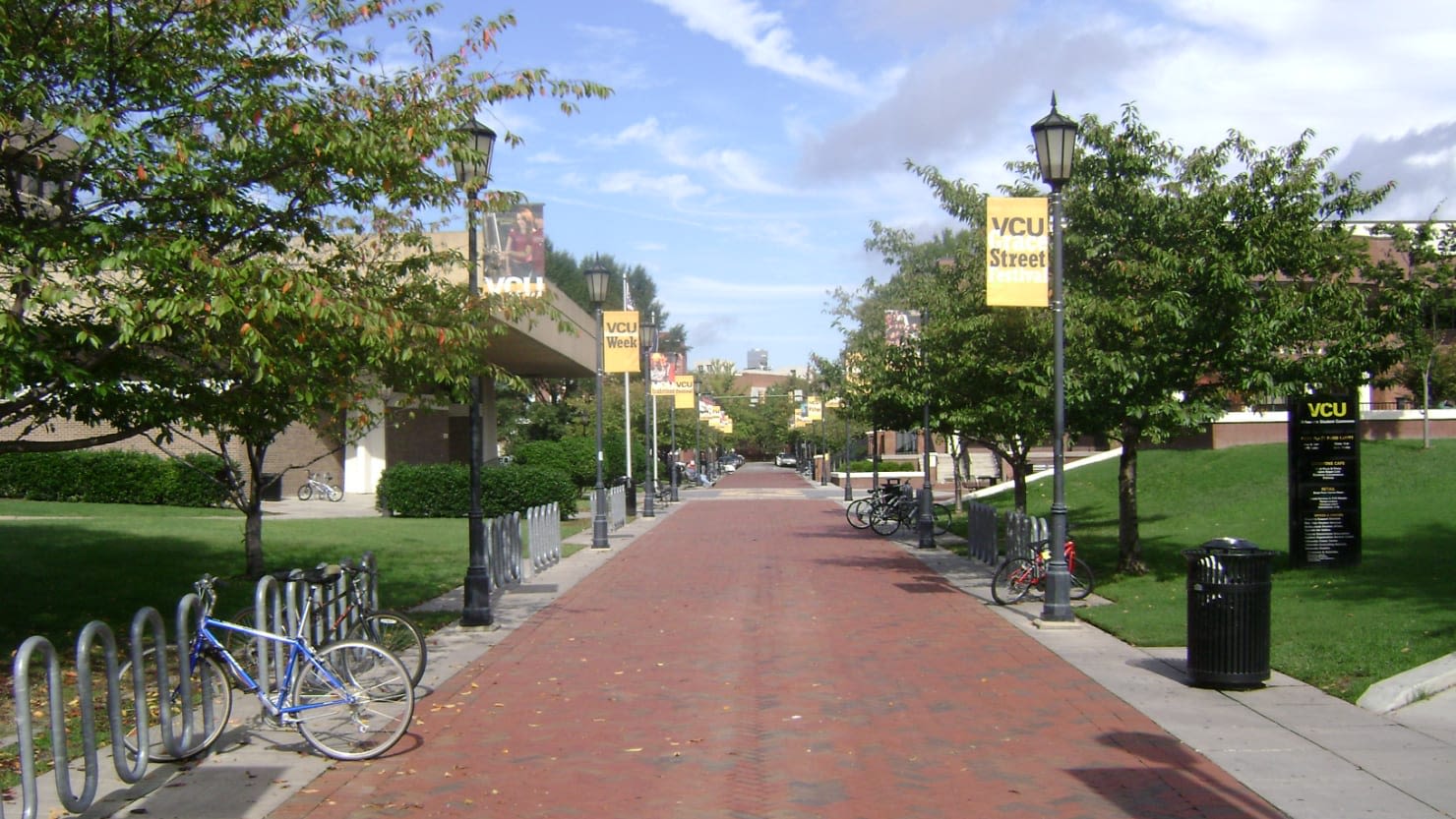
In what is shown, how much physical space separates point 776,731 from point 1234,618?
12.3ft

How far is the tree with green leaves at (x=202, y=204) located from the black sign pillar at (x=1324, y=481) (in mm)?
→ 11018

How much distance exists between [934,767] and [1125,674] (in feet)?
12.4

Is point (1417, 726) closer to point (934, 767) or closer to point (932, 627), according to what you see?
point (934, 767)

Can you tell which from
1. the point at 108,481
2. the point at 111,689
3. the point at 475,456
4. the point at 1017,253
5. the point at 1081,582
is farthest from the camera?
the point at 108,481

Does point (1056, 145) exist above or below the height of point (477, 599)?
above

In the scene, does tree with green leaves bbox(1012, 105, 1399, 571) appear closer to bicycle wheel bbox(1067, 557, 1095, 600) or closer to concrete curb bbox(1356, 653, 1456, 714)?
bicycle wheel bbox(1067, 557, 1095, 600)

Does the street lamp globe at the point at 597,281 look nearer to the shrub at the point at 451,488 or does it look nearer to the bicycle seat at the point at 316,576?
the shrub at the point at 451,488

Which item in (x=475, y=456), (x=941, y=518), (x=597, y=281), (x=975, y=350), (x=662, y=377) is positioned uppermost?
(x=597, y=281)

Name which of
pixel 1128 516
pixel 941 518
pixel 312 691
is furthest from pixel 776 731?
pixel 941 518

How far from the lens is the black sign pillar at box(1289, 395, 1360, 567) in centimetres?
1694

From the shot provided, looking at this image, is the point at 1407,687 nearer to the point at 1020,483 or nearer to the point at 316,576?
the point at 316,576

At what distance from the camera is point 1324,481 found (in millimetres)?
17328

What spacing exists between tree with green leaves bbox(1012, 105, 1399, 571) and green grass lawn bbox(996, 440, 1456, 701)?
2504 millimetres

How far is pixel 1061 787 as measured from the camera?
716 cm
